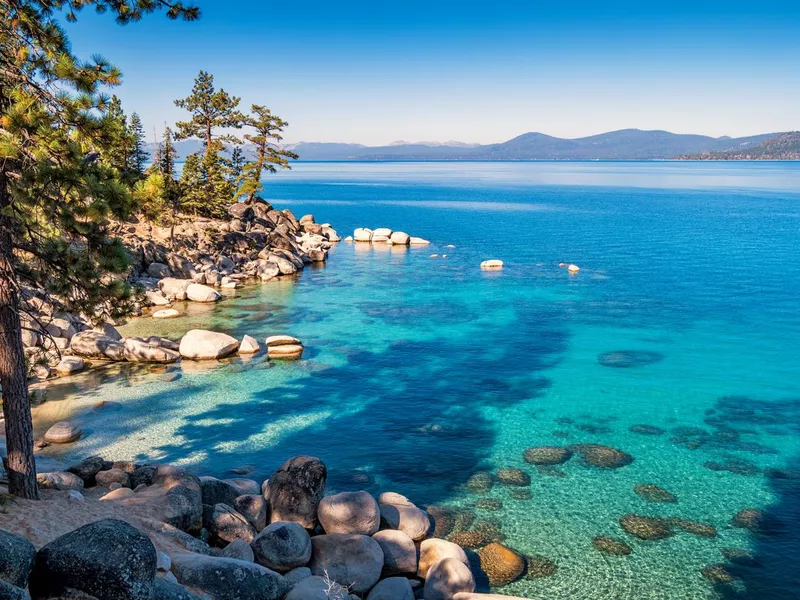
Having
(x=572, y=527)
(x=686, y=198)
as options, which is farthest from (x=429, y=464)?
(x=686, y=198)

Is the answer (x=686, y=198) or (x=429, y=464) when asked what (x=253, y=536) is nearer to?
(x=429, y=464)

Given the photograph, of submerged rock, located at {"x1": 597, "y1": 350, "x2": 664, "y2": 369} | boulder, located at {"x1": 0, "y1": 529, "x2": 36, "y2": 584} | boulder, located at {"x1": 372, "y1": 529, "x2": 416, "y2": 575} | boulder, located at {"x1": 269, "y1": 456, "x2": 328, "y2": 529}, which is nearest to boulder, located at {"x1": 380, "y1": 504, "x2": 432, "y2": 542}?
boulder, located at {"x1": 372, "y1": 529, "x2": 416, "y2": 575}

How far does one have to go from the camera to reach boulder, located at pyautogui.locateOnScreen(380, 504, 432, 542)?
18.2 meters

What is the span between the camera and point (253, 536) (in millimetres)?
16891

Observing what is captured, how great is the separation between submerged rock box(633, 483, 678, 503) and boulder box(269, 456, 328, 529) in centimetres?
1133

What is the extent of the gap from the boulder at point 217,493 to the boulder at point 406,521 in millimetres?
4794

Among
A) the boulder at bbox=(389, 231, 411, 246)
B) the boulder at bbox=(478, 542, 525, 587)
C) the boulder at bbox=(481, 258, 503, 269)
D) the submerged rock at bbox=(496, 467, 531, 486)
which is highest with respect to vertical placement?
the boulder at bbox=(389, 231, 411, 246)

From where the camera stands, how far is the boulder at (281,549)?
1566 cm

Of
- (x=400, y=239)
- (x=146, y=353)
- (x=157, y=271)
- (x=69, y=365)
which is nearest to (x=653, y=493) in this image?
(x=146, y=353)

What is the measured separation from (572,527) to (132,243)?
45.7 meters

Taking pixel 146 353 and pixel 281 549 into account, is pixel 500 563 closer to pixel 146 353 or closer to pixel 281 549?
pixel 281 549

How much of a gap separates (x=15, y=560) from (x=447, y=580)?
10.2 metres

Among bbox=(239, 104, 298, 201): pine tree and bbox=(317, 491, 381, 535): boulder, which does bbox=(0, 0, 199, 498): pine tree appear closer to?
bbox=(317, 491, 381, 535): boulder

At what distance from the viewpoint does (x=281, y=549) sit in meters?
15.7
